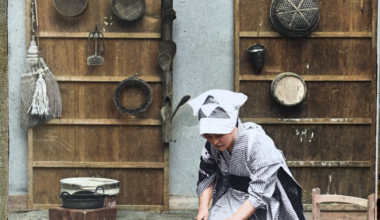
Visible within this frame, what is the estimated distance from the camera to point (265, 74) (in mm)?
5250

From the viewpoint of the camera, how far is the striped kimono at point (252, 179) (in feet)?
9.14

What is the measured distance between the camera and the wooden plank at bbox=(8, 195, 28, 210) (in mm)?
5258

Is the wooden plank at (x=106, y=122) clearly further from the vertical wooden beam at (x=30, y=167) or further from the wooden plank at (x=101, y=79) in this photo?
the wooden plank at (x=101, y=79)

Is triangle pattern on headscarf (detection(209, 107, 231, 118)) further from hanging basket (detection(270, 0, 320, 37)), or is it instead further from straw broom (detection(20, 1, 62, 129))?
straw broom (detection(20, 1, 62, 129))

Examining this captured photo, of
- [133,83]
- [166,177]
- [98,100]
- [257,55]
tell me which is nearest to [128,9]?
[133,83]

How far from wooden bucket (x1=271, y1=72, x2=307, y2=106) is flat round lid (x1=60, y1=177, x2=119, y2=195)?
5.96 feet

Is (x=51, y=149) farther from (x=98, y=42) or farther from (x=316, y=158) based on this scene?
(x=316, y=158)

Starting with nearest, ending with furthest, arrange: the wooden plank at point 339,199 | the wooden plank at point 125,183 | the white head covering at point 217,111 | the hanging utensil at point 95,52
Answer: the white head covering at point 217,111
the wooden plank at point 339,199
the hanging utensil at point 95,52
the wooden plank at point 125,183

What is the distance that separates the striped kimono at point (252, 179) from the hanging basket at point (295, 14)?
2.45m

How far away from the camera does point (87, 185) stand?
4.79 metres

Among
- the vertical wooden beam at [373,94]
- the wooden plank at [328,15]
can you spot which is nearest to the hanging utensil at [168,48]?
the wooden plank at [328,15]

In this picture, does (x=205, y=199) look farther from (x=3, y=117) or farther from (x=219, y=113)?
(x=3, y=117)

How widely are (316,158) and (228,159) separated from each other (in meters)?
2.57

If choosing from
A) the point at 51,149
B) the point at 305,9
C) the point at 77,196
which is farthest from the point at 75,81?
the point at 305,9
